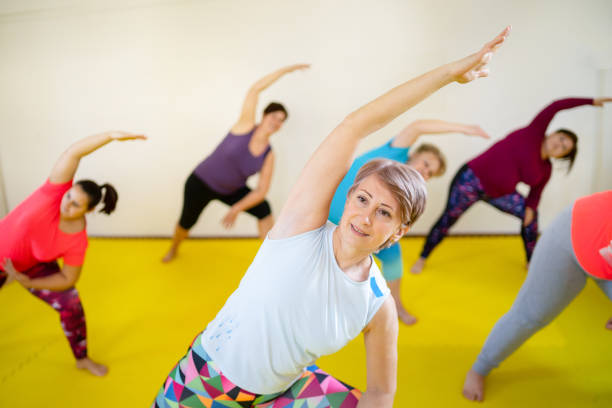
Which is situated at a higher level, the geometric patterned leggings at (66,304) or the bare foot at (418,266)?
the geometric patterned leggings at (66,304)

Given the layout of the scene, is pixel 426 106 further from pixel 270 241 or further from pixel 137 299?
pixel 137 299

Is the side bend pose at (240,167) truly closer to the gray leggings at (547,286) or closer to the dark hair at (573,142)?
the gray leggings at (547,286)

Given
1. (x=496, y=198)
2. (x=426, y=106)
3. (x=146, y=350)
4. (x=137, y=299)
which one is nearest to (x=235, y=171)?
(x=137, y=299)

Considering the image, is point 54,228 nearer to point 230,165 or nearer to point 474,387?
point 230,165

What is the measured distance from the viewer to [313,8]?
2398 millimetres

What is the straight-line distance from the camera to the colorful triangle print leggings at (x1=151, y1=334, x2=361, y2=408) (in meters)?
0.97

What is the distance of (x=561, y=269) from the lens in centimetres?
136

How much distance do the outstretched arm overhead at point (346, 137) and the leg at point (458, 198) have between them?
1.82 m

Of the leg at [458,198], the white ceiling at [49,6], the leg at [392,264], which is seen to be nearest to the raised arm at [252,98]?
the white ceiling at [49,6]

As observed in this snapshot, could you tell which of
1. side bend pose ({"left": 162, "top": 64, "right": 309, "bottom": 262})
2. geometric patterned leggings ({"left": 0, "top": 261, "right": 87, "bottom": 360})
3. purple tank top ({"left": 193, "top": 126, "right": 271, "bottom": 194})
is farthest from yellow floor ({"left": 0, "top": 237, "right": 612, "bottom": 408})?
purple tank top ({"left": 193, "top": 126, "right": 271, "bottom": 194})

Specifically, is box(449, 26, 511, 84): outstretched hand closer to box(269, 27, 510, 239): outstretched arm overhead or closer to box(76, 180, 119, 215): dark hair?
box(269, 27, 510, 239): outstretched arm overhead

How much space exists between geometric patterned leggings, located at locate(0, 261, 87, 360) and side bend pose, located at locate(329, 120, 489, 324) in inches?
48.4

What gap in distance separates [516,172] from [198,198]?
2178 mm

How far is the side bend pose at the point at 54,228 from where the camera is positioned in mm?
1363
